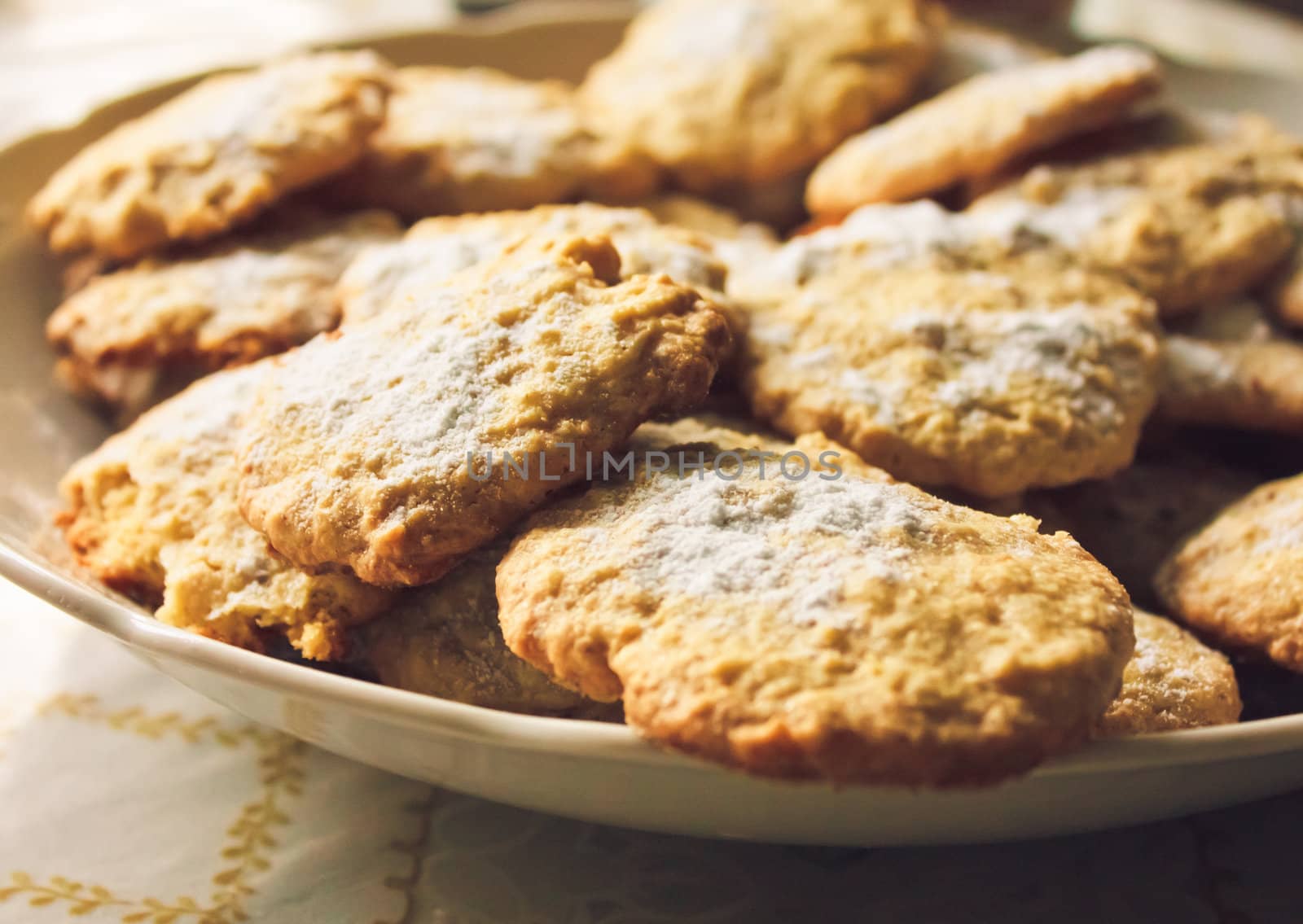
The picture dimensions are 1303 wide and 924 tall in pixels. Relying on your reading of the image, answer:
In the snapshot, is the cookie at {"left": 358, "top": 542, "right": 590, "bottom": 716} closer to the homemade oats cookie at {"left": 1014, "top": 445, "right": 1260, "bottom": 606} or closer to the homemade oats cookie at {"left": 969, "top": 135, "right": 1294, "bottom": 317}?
the homemade oats cookie at {"left": 1014, "top": 445, "right": 1260, "bottom": 606}

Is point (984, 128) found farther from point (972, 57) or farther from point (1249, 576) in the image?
point (1249, 576)

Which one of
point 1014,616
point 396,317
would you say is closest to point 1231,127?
point 1014,616

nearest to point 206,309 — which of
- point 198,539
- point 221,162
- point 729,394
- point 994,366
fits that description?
point 221,162

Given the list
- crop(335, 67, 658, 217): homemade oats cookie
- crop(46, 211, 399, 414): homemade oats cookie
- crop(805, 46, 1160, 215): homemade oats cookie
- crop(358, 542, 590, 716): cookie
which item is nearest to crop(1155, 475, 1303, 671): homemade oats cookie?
crop(805, 46, 1160, 215): homemade oats cookie

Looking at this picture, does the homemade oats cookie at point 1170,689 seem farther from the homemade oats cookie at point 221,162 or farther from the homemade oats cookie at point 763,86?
the homemade oats cookie at point 221,162

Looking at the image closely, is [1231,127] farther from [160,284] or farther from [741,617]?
[160,284]

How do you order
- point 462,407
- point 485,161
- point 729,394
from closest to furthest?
point 462,407 → point 729,394 → point 485,161
